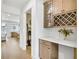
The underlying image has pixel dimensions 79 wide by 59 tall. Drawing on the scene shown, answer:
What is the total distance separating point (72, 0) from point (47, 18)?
157cm

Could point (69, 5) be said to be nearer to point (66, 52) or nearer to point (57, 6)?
point (57, 6)

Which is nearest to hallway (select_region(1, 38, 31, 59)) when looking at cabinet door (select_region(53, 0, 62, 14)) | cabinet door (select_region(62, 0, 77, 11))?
cabinet door (select_region(53, 0, 62, 14))

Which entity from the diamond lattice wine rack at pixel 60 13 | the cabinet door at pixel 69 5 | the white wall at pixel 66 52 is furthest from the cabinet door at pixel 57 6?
the white wall at pixel 66 52

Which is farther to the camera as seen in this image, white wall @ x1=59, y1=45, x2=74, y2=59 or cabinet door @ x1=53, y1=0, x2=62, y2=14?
cabinet door @ x1=53, y1=0, x2=62, y2=14

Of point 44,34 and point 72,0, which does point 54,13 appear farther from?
point 44,34

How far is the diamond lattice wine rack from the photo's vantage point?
9.68 feet

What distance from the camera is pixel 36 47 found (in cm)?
462

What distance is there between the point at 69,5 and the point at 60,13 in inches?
18.8

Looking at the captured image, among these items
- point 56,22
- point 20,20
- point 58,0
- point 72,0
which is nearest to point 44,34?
point 56,22

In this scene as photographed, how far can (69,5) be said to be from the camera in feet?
9.82

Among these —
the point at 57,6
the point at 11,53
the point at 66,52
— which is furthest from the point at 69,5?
the point at 11,53

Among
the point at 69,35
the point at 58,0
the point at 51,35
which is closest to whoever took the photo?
the point at 69,35

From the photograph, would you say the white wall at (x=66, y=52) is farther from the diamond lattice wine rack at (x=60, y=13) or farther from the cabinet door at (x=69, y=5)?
the cabinet door at (x=69, y=5)

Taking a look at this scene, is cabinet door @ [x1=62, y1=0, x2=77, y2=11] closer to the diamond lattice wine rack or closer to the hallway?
the diamond lattice wine rack
